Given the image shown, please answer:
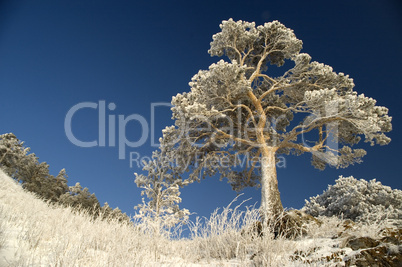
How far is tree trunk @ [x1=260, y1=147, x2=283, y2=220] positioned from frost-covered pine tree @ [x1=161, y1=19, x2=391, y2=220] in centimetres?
4

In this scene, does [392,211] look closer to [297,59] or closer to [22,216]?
[297,59]

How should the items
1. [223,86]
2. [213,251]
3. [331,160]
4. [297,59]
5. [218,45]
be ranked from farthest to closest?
[218,45], [331,160], [297,59], [223,86], [213,251]

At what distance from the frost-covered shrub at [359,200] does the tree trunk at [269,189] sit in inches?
177

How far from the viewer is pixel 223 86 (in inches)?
446

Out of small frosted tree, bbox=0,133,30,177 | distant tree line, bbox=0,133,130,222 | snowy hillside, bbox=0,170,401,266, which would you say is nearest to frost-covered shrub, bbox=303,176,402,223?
snowy hillside, bbox=0,170,401,266

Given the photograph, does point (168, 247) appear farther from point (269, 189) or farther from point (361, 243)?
point (269, 189)

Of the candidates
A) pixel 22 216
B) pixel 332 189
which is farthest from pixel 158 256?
pixel 332 189

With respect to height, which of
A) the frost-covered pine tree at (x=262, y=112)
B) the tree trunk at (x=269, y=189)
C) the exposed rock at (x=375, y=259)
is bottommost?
the exposed rock at (x=375, y=259)

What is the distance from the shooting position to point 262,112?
12797 millimetres

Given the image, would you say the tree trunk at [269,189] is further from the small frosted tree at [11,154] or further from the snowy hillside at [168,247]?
the small frosted tree at [11,154]

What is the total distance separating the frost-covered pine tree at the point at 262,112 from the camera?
427 inches

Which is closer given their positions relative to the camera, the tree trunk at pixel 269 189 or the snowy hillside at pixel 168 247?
the snowy hillside at pixel 168 247

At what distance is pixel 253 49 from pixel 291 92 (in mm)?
3563

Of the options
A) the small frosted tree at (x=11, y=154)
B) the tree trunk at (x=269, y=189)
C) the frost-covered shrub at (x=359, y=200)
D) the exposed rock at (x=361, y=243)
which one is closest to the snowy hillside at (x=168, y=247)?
the exposed rock at (x=361, y=243)
